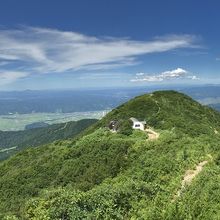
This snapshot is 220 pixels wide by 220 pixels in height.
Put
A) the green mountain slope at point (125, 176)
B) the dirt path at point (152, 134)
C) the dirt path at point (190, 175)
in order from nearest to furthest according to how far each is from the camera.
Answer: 1. the green mountain slope at point (125, 176)
2. the dirt path at point (190, 175)
3. the dirt path at point (152, 134)

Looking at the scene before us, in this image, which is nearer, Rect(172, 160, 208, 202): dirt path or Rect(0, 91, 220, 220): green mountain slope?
Rect(0, 91, 220, 220): green mountain slope

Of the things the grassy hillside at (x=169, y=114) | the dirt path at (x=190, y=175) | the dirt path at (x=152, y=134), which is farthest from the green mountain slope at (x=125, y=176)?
the dirt path at (x=152, y=134)

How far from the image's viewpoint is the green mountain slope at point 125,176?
39.8m

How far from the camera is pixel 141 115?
122688 mm

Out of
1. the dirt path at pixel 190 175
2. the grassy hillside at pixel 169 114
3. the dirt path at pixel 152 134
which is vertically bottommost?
the dirt path at pixel 190 175

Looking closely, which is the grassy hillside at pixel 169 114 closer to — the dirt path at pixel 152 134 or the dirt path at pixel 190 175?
the dirt path at pixel 152 134

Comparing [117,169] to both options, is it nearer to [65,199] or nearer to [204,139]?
[204,139]

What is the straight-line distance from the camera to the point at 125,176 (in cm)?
6278

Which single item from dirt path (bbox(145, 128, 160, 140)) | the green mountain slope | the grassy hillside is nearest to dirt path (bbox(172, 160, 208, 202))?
the green mountain slope

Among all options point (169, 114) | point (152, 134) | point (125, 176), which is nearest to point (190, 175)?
point (125, 176)

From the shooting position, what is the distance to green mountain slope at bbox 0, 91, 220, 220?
39.8 metres

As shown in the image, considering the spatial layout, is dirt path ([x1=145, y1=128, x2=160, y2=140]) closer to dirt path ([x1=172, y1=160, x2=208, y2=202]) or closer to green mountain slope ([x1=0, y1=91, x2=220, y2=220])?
green mountain slope ([x1=0, y1=91, x2=220, y2=220])

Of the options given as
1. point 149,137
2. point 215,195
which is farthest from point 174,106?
point 215,195

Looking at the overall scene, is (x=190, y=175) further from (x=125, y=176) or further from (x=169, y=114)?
(x=169, y=114)
